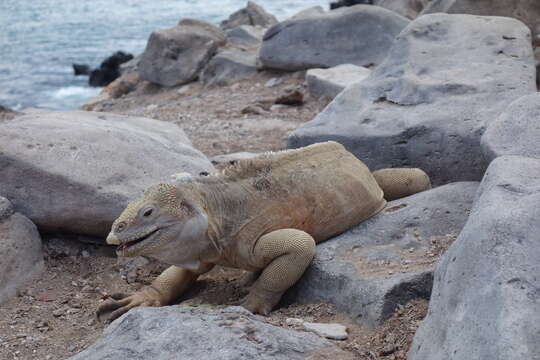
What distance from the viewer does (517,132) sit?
4348 mm

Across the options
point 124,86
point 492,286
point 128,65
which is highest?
point 492,286

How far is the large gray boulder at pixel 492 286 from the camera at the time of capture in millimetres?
2633

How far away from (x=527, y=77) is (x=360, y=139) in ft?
5.08

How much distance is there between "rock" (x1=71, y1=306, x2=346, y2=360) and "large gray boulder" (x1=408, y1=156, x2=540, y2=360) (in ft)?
1.84

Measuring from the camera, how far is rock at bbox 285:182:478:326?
13.8 feet

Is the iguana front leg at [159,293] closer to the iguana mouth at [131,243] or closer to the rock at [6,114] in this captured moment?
the iguana mouth at [131,243]

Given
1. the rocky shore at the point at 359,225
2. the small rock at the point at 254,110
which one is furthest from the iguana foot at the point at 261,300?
the small rock at the point at 254,110

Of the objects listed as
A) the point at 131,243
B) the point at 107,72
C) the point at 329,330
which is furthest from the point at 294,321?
the point at 107,72

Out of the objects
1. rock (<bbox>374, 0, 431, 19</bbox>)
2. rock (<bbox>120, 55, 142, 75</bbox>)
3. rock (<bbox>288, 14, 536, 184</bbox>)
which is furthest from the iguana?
rock (<bbox>120, 55, 142, 75</bbox>)

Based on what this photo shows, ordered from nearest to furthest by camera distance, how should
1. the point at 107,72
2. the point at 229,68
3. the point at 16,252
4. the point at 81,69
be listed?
the point at 16,252, the point at 229,68, the point at 107,72, the point at 81,69

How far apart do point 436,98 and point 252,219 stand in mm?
2427

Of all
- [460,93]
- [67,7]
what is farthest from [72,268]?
[67,7]

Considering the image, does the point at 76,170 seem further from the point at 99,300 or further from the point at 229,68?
the point at 229,68

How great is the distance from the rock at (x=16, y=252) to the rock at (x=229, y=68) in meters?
6.73
